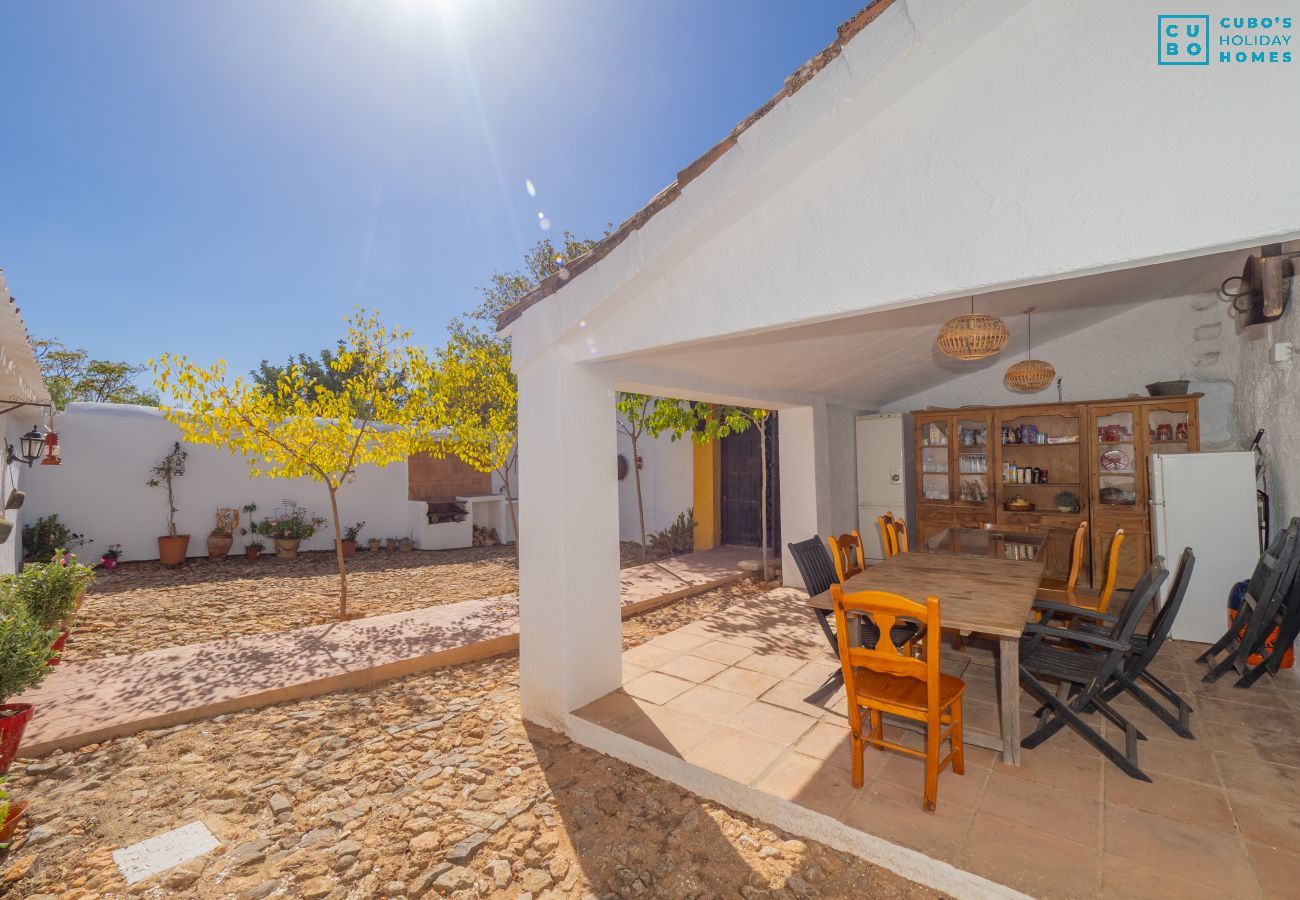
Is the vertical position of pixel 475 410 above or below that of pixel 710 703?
above

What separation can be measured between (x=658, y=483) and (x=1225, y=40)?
902 centimetres

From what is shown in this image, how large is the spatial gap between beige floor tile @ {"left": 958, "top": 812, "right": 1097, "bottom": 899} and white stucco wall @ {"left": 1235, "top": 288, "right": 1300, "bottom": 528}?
11.9 ft

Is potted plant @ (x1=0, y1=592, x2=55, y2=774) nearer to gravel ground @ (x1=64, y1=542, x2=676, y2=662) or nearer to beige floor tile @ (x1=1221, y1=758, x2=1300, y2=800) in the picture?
gravel ground @ (x1=64, y1=542, x2=676, y2=662)

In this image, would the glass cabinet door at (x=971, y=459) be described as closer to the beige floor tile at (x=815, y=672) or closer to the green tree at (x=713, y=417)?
the green tree at (x=713, y=417)

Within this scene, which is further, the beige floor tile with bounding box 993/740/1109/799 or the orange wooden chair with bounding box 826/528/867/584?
the orange wooden chair with bounding box 826/528/867/584

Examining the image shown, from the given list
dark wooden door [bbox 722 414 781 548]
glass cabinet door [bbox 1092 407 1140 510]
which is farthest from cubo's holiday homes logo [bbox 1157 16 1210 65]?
dark wooden door [bbox 722 414 781 548]

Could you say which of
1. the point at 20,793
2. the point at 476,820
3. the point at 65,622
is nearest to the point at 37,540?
the point at 65,622

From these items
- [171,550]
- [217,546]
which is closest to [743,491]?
[217,546]

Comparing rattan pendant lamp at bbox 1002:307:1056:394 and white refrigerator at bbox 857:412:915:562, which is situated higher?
rattan pendant lamp at bbox 1002:307:1056:394

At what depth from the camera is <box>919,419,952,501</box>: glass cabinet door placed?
23.2 feet

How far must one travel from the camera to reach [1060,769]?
104 inches

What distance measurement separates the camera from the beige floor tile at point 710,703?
3311mm

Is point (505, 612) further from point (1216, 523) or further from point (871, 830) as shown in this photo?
point (1216, 523)

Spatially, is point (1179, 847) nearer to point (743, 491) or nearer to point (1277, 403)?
point (1277, 403)
